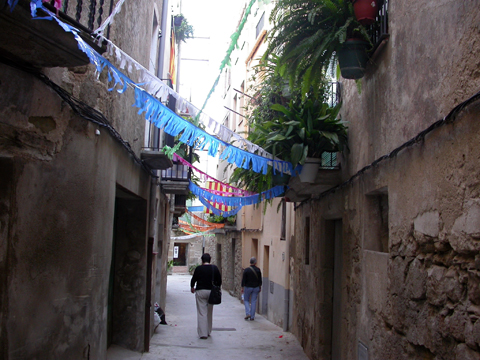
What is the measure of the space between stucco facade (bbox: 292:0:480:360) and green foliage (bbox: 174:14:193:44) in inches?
361

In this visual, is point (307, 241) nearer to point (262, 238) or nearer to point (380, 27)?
point (380, 27)

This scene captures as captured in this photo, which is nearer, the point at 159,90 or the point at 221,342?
the point at 159,90

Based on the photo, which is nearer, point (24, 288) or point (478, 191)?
point (478, 191)

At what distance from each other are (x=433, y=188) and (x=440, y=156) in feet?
0.91

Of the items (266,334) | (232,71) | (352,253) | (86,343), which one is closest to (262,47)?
(232,71)

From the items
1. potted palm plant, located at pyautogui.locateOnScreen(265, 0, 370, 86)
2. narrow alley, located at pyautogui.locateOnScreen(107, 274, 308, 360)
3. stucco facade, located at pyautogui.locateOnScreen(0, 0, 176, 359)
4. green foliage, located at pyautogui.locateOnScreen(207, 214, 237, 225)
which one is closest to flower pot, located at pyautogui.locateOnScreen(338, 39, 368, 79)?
potted palm plant, located at pyautogui.locateOnScreen(265, 0, 370, 86)

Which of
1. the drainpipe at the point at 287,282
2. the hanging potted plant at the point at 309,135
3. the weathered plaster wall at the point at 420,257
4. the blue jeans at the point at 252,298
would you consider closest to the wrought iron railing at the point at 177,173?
the drainpipe at the point at 287,282

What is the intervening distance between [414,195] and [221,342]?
21.3 feet

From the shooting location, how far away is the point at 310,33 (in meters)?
5.55

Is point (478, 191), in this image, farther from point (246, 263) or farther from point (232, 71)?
point (232, 71)

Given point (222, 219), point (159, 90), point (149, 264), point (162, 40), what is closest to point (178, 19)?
point (162, 40)

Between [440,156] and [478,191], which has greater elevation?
[440,156]

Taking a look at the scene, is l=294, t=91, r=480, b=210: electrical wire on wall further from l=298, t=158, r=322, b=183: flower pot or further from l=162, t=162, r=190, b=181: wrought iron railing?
l=162, t=162, r=190, b=181: wrought iron railing

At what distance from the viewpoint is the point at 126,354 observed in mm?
7340
